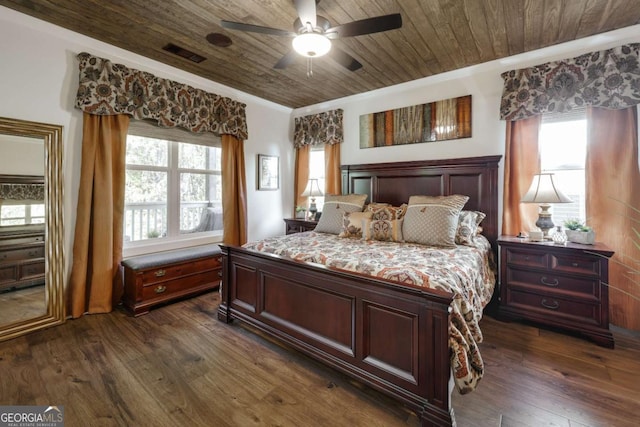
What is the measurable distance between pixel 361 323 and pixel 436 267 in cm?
61

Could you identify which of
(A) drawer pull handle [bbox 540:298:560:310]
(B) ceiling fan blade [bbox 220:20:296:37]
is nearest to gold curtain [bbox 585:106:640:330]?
(A) drawer pull handle [bbox 540:298:560:310]

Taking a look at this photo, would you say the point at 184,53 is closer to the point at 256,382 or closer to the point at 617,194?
the point at 256,382

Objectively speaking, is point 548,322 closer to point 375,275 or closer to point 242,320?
point 375,275

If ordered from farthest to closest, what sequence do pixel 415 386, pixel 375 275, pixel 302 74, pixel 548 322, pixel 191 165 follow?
pixel 191 165, pixel 302 74, pixel 548 322, pixel 375 275, pixel 415 386

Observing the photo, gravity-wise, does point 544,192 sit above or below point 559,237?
above

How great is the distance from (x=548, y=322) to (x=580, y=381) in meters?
0.73

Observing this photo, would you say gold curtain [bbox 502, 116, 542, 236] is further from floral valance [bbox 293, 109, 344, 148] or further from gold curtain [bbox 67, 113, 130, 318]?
gold curtain [bbox 67, 113, 130, 318]

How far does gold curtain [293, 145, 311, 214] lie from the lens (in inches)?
190

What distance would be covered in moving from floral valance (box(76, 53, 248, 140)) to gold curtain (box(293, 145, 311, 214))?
1.10m

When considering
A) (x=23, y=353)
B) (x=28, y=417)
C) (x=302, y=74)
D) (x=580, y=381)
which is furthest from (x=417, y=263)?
(x=23, y=353)

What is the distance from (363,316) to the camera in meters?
1.77

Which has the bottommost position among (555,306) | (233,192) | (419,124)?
(555,306)

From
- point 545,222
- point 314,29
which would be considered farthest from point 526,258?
point 314,29

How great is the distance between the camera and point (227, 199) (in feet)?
13.0
